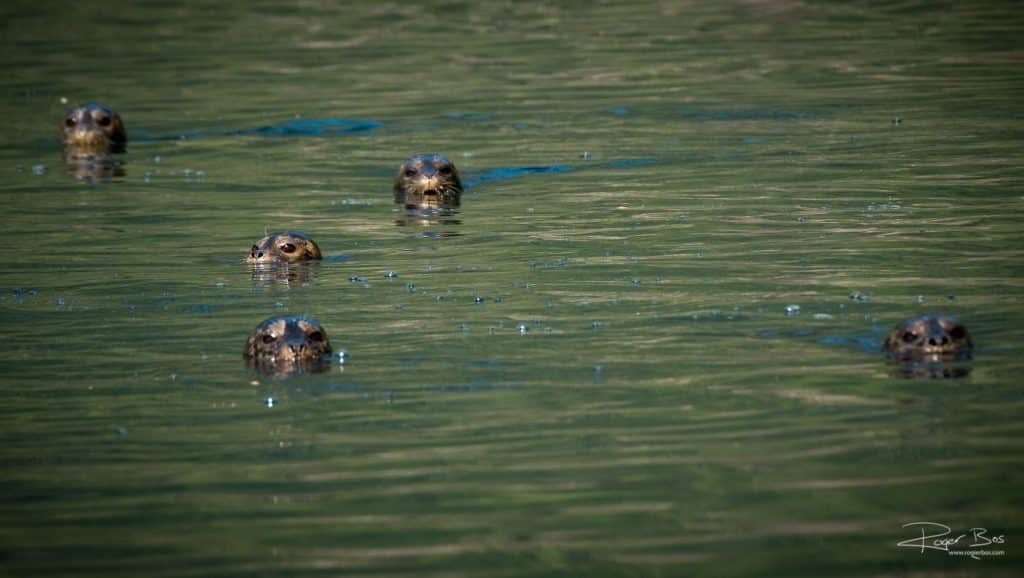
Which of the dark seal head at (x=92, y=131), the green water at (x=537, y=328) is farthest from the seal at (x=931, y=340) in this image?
the dark seal head at (x=92, y=131)

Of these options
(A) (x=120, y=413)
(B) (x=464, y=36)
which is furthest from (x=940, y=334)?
(B) (x=464, y=36)

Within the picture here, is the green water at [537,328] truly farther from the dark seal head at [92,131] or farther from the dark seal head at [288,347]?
the dark seal head at [92,131]

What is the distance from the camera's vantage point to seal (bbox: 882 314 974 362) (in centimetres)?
1177

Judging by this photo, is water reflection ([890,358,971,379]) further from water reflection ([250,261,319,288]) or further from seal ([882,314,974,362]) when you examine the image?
water reflection ([250,261,319,288])

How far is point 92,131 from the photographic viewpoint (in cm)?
2372

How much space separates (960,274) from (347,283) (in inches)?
203

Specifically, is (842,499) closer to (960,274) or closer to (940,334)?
(940,334)

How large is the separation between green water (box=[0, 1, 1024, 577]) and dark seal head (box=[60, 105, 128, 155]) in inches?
15.4

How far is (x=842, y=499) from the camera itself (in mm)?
9414

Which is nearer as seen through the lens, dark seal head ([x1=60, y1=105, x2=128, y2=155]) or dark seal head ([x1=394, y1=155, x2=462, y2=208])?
dark seal head ([x1=394, y1=155, x2=462, y2=208])

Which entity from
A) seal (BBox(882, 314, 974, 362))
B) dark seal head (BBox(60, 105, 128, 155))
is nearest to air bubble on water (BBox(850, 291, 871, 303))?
seal (BBox(882, 314, 974, 362))

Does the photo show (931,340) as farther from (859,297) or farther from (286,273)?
(286,273)

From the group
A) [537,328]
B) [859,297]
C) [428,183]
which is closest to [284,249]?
[428,183]

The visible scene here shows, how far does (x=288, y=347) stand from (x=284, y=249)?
394cm
